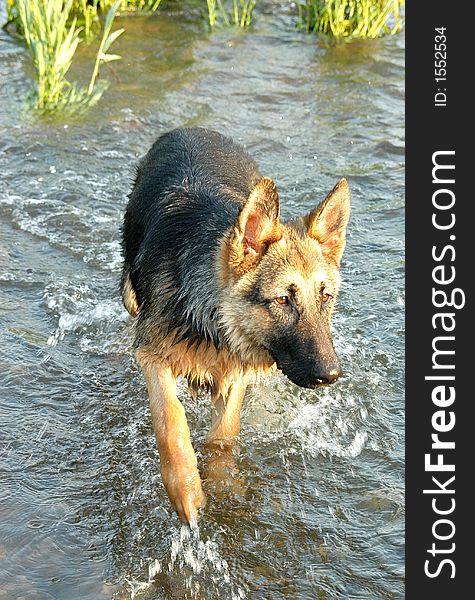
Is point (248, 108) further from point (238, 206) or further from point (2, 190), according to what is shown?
point (238, 206)

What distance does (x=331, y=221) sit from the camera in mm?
5141

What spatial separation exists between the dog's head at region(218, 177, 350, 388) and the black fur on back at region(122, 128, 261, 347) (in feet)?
0.52

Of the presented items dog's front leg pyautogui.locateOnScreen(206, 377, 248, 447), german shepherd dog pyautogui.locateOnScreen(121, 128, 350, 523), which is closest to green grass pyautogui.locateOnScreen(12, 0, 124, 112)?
german shepherd dog pyautogui.locateOnScreen(121, 128, 350, 523)

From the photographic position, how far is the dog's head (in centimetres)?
471

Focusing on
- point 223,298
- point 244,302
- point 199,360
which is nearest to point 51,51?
point 199,360

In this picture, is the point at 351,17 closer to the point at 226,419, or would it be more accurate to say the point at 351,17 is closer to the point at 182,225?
the point at 182,225

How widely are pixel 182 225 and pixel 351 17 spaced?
7322 mm

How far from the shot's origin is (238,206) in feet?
18.0

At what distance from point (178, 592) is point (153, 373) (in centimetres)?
123

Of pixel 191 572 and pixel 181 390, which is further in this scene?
pixel 181 390

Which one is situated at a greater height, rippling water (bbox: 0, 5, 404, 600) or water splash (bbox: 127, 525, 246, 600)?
rippling water (bbox: 0, 5, 404, 600)

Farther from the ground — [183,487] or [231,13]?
[231,13]

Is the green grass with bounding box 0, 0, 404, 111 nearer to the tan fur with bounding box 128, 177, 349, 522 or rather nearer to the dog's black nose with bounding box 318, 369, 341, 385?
the tan fur with bounding box 128, 177, 349, 522

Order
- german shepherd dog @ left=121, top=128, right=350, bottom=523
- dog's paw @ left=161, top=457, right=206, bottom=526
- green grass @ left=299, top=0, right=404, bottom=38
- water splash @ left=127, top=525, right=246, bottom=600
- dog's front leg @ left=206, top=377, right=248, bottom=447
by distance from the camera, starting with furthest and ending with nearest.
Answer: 1. green grass @ left=299, top=0, right=404, bottom=38
2. dog's front leg @ left=206, top=377, right=248, bottom=447
3. dog's paw @ left=161, top=457, right=206, bottom=526
4. german shepherd dog @ left=121, top=128, right=350, bottom=523
5. water splash @ left=127, top=525, right=246, bottom=600
